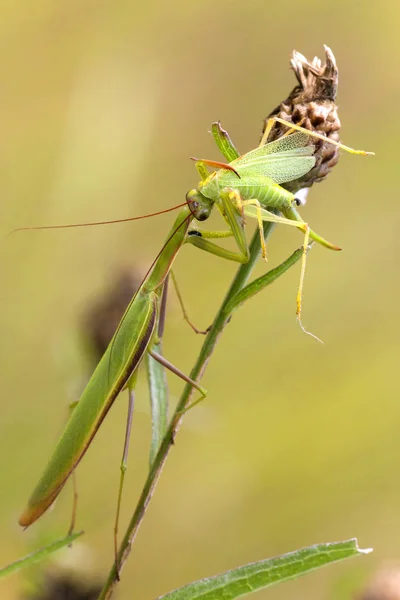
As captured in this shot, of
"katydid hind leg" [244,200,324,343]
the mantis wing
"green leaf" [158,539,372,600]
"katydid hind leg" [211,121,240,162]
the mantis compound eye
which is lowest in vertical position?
"green leaf" [158,539,372,600]

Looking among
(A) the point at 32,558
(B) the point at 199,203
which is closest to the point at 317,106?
(B) the point at 199,203

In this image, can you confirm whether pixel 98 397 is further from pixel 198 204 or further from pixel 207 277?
pixel 207 277

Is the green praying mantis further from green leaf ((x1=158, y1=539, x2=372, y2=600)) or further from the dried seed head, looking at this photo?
green leaf ((x1=158, y1=539, x2=372, y2=600))

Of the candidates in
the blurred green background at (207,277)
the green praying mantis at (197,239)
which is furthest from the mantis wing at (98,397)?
the blurred green background at (207,277)

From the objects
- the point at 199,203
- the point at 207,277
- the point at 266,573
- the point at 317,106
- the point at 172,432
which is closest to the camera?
the point at 266,573

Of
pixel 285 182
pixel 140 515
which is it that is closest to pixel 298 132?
pixel 285 182

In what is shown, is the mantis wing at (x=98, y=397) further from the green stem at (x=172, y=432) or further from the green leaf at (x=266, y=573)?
the green leaf at (x=266, y=573)

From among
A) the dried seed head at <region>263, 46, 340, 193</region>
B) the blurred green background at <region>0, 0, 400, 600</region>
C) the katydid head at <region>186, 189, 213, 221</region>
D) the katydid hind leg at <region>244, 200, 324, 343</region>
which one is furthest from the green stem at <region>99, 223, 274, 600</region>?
the blurred green background at <region>0, 0, 400, 600</region>

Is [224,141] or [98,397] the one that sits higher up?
[224,141]
